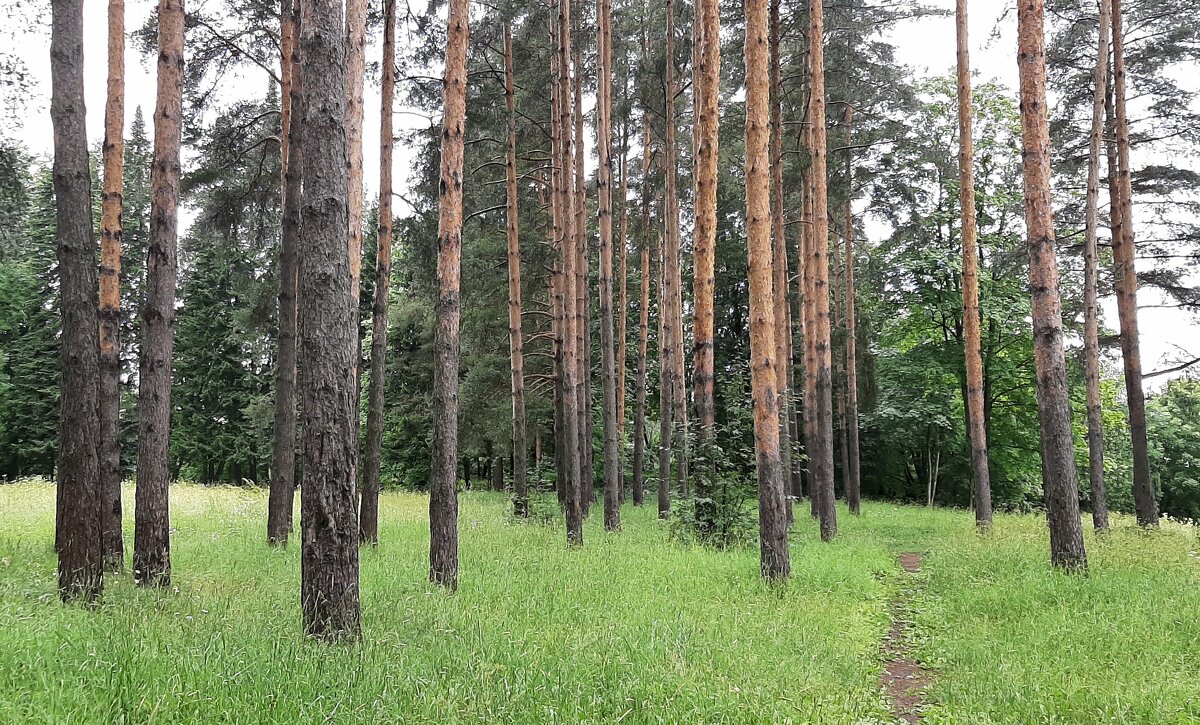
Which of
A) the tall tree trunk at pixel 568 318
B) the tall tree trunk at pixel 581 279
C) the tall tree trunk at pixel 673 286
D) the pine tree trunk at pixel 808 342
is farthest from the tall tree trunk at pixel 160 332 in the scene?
the pine tree trunk at pixel 808 342

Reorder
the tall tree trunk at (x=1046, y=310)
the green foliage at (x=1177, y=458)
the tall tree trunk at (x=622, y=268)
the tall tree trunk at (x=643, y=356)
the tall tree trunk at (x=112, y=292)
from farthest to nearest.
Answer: the green foliage at (x=1177, y=458) → the tall tree trunk at (x=643, y=356) → the tall tree trunk at (x=622, y=268) → the tall tree trunk at (x=1046, y=310) → the tall tree trunk at (x=112, y=292)

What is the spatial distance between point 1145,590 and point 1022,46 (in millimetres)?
6659

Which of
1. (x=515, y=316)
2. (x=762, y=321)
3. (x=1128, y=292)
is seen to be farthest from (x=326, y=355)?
(x=1128, y=292)

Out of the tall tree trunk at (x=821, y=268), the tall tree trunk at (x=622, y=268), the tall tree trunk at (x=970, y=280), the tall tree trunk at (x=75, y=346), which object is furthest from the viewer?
the tall tree trunk at (x=622, y=268)

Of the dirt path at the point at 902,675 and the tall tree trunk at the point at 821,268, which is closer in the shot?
the dirt path at the point at 902,675

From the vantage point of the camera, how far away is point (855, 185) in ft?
56.2

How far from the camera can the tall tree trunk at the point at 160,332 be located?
690 centimetres

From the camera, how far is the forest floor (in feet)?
12.1

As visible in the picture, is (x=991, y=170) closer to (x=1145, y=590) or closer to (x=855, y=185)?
(x=855, y=185)

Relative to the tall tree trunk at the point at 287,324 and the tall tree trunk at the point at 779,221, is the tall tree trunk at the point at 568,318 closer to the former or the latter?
the tall tree trunk at the point at 779,221

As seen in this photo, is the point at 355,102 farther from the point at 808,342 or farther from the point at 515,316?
the point at 808,342

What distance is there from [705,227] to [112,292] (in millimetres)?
8161

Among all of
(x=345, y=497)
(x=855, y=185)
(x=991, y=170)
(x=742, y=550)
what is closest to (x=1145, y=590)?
(x=742, y=550)

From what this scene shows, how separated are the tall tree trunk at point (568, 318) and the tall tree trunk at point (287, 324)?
4151 millimetres
